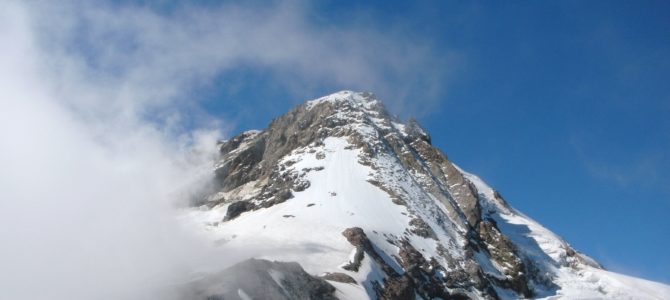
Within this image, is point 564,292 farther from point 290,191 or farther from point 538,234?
point 290,191

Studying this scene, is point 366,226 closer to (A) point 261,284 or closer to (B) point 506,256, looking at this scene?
(B) point 506,256

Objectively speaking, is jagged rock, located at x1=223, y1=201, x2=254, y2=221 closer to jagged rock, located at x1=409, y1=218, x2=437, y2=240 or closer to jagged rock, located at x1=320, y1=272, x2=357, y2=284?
jagged rock, located at x1=409, y1=218, x2=437, y2=240

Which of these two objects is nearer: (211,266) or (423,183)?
(211,266)

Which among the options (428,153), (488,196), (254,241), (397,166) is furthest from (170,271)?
(488,196)

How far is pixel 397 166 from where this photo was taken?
285 feet

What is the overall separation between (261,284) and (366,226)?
92.3ft

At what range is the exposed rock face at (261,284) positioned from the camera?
31.8m

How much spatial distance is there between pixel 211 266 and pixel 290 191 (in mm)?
33701

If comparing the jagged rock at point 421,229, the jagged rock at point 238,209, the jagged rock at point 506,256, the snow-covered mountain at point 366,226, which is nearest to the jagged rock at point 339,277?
the snow-covered mountain at point 366,226

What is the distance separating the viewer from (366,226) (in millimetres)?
61562

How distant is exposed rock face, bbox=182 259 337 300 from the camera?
31812 mm

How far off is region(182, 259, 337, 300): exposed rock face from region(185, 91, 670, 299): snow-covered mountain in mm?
103

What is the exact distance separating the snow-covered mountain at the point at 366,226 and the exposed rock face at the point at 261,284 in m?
0.10

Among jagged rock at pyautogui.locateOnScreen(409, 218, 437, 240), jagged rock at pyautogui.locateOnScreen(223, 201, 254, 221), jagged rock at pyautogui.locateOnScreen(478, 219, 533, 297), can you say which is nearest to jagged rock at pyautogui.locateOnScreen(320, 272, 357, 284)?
jagged rock at pyautogui.locateOnScreen(409, 218, 437, 240)
